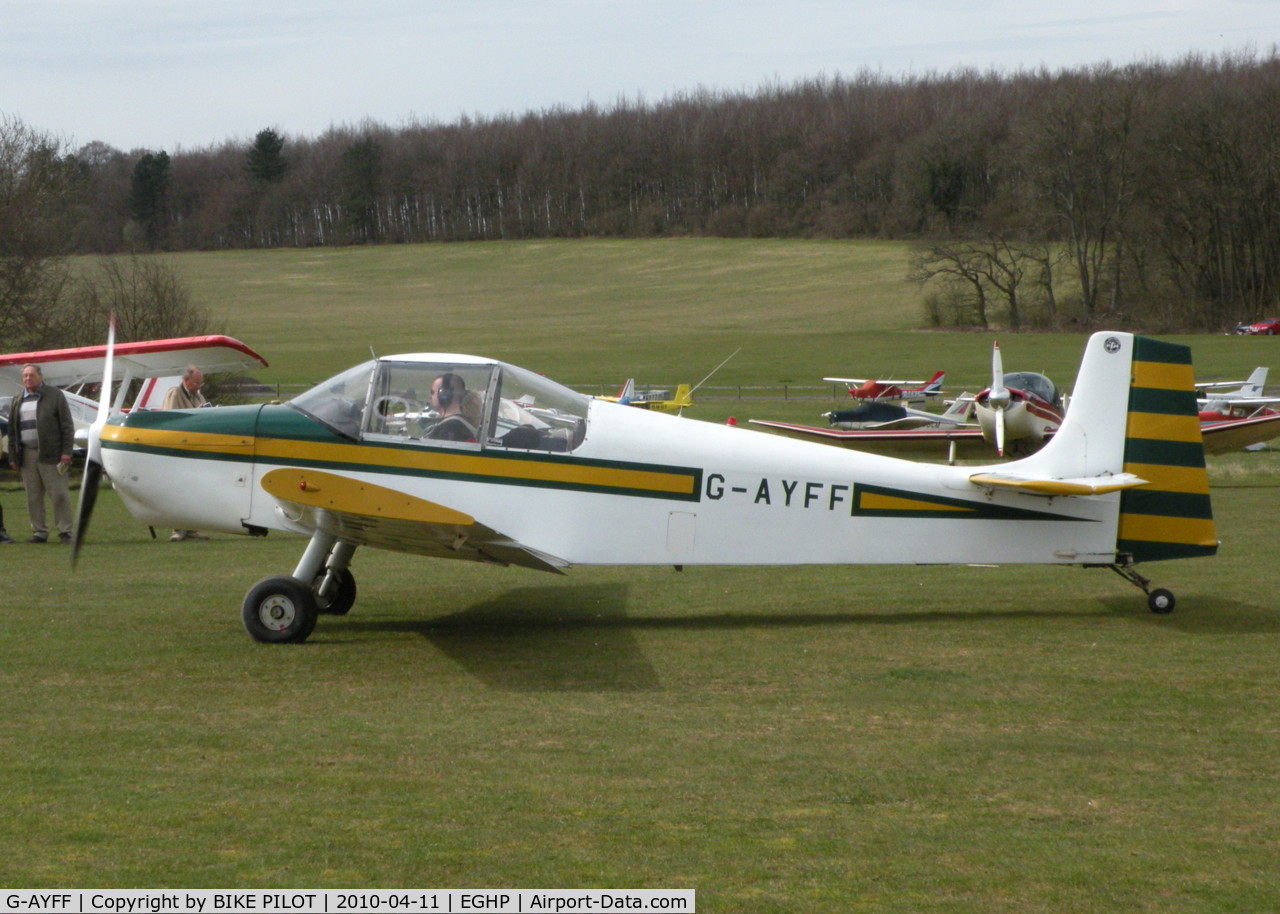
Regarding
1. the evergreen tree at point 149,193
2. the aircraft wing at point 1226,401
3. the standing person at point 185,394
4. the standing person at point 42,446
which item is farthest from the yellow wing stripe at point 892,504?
the evergreen tree at point 149,193

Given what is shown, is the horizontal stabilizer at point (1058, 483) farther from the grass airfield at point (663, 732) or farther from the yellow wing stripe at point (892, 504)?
the grass airfield at point (663, 732)

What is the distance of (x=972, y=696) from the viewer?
6.41 metres

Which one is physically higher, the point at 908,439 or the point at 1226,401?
the point at 908,439

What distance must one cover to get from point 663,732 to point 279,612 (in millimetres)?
3142

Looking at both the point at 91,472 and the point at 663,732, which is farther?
the point at 91,472

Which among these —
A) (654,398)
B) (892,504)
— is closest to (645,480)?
(892,504)

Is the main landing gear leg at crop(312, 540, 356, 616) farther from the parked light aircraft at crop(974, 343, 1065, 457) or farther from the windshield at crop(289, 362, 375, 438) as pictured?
the parked light aircraft at crop(974, 343, 1065, 457)

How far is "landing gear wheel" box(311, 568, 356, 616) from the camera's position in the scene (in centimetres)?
880

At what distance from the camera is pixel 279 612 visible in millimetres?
7789

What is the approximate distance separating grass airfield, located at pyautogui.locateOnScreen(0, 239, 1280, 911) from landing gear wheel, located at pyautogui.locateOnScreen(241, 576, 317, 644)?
0.41ft

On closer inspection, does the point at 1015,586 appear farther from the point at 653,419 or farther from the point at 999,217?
the point at 999,217

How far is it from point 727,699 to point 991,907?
8.81 feet

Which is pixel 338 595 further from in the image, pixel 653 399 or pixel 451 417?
pixel 653 399
